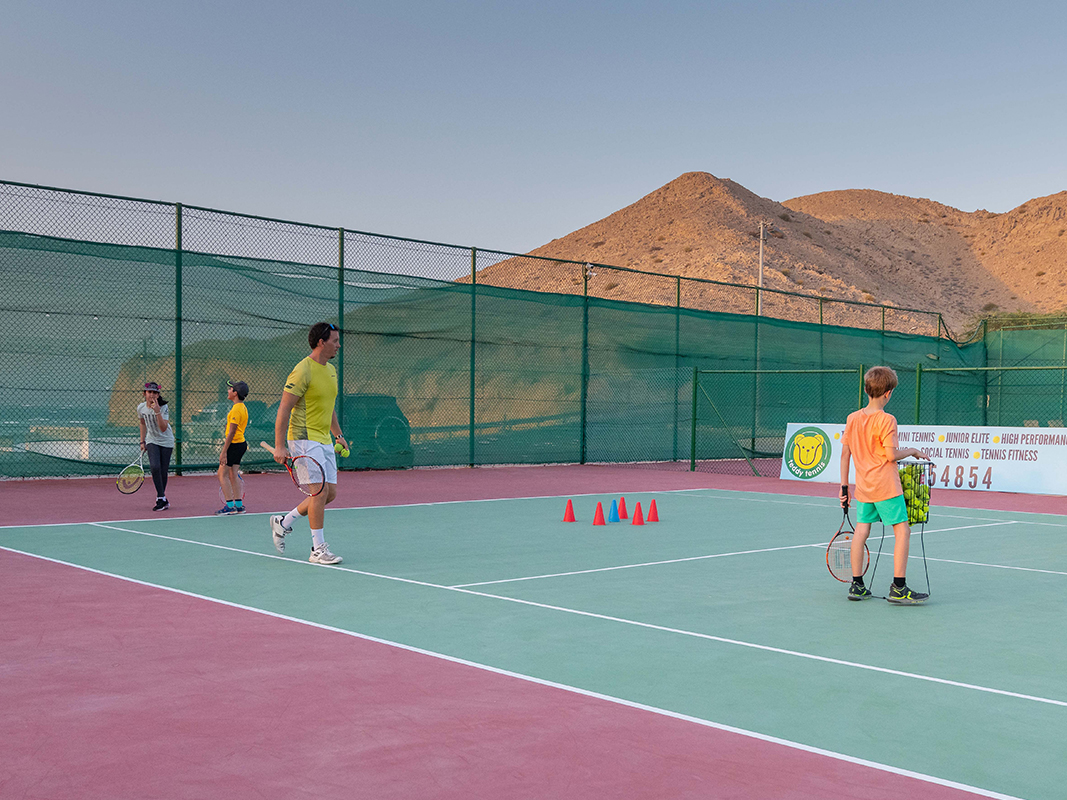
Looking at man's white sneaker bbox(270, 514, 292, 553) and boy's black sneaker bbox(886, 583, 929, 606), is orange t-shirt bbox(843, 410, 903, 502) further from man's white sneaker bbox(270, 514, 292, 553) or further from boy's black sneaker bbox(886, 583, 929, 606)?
man's white sneaker bbox(270, 514, 292, 553)

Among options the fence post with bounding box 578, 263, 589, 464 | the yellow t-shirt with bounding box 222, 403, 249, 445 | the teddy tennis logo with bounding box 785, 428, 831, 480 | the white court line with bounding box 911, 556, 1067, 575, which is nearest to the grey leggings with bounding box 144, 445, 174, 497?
the yellow t-shirt with bounding box 222, 403, 249, 445

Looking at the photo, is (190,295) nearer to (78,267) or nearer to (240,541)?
(78,267)

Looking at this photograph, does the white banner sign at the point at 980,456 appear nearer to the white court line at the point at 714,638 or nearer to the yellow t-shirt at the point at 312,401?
the yellow t-shirt at the point at 312,401

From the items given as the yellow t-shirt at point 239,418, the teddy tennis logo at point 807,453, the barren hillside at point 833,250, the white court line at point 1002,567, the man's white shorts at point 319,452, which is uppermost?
the barren hillside at point 833,250

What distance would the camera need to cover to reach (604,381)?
24.0m

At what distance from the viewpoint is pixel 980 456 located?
60.5 ft

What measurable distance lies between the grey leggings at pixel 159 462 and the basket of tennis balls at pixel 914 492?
8298 millimetres

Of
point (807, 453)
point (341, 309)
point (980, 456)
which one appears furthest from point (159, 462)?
point (980, 456)

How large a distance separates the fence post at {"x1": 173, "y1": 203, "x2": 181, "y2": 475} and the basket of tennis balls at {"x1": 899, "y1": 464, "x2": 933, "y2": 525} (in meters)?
12.8

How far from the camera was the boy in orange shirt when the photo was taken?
7.28m

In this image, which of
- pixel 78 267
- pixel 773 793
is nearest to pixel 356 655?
pixel 773 793

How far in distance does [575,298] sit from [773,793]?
20.3 meters

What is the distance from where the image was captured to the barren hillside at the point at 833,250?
73.2 metres

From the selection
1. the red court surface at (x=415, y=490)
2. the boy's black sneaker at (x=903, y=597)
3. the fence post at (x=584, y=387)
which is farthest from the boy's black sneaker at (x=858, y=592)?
the fence post at (x=584, y=387)
